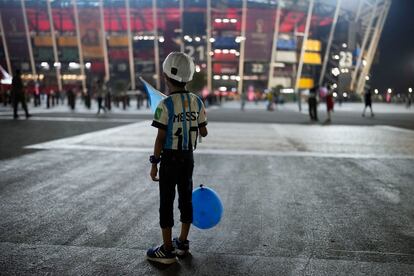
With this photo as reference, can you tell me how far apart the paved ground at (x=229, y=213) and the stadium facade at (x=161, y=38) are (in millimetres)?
51204

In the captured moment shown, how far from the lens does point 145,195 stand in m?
5.30

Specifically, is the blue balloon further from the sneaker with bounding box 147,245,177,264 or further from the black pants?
the sneaker with bounding box 147,245,177,264

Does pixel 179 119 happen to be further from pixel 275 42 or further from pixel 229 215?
pixel 275 42

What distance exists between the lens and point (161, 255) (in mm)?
3262

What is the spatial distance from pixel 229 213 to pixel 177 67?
1986 millimetres

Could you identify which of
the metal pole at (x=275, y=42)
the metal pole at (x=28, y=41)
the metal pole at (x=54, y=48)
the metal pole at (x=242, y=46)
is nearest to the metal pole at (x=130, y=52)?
the metal pole at (x=54, y=48)

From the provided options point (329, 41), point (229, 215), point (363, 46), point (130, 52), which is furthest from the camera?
point (363, 46)

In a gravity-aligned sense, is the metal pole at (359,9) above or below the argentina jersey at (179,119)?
above

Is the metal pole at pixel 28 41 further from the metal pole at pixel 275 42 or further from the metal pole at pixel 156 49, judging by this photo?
the metal pole at pixel 275 42

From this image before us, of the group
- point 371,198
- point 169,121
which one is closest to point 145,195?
point 169,121

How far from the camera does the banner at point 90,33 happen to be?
58438 millimetres

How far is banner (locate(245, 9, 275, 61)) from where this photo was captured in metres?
58.7

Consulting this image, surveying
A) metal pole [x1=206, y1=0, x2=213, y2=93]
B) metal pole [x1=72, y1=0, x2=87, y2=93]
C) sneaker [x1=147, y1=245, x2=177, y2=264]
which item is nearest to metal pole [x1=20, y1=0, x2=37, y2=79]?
metal pole [x1=72, y1=0, x2=87, y2=93]

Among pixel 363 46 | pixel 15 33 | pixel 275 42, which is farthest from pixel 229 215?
pixel 363 46
